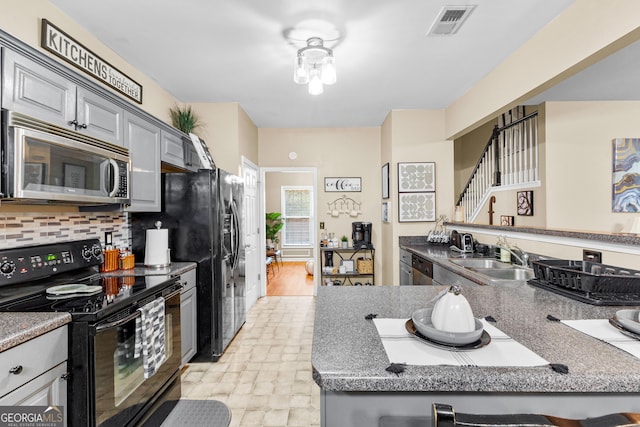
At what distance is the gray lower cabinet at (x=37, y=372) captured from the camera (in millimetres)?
1136

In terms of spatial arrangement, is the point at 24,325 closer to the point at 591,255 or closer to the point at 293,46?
the point at 293,46

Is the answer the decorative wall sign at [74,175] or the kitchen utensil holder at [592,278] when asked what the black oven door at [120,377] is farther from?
the kitchen utensil holder at [592,278]

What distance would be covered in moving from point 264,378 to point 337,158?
3.39m

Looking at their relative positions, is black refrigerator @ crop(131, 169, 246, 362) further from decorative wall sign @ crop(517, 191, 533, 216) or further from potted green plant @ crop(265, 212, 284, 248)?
potted green plant @ crop(265, 212, 284, 248)

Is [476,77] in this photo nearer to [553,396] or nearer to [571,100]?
[571,100]

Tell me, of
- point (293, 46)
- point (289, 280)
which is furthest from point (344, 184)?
point (293, 46)

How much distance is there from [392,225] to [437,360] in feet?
11.4

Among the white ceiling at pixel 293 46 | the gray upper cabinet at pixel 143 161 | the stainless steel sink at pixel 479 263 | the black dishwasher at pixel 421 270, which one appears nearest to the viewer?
the white ceiling at pixel 293 46

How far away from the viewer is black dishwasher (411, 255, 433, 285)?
3.22 metres

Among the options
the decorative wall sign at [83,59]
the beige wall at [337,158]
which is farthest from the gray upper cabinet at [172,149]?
the beige wall at [337,158]

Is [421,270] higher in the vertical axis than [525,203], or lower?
lower

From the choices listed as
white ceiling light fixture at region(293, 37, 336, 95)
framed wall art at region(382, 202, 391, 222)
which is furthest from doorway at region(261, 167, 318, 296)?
white ceiling light fixture at region(293, 37, 336, 95)

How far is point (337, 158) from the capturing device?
505cm

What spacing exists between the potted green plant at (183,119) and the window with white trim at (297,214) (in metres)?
4.48
